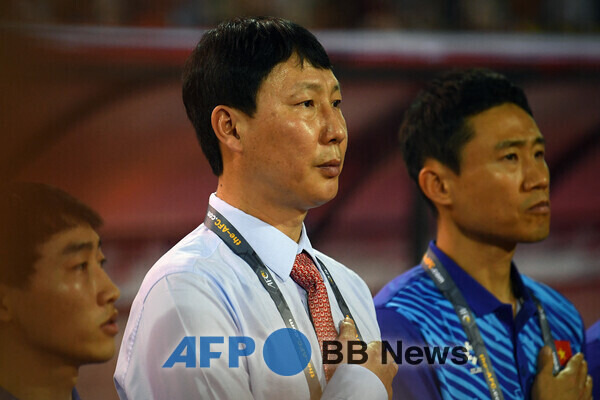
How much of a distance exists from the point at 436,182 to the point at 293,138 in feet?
2.35

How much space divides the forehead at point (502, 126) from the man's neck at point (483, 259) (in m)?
0.27

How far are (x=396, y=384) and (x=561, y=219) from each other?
4.81ft

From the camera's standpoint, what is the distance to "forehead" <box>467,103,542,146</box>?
80.5 inches

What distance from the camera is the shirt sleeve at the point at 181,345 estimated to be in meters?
1.34

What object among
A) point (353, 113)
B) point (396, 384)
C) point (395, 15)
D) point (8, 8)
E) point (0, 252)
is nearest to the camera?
point (0, 252)

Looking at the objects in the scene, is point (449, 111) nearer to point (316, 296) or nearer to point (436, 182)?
point (436, 182)

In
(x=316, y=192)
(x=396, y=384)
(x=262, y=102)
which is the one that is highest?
(x=262, y=102)

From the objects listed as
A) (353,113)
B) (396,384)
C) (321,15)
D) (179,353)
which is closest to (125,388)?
(179,353)

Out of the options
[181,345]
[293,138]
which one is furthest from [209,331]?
[293,138]

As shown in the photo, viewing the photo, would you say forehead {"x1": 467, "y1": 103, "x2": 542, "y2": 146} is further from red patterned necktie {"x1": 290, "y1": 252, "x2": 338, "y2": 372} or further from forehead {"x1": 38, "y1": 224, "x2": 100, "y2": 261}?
forehead {"x1": 38, "y1": 224, "x2": 100, "y2": 261}

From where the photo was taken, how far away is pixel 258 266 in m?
1.51

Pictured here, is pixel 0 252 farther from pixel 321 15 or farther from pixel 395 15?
pixel 395 15

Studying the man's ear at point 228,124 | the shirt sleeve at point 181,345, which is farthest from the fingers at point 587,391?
the man's ear at point 228,124

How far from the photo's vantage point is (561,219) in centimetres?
305
